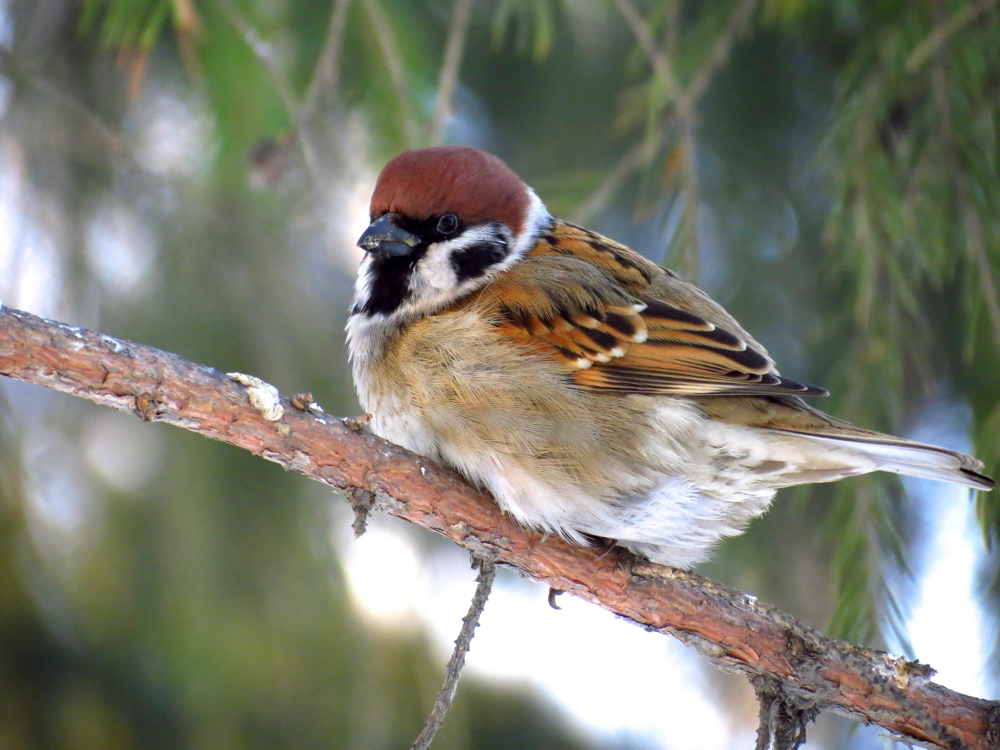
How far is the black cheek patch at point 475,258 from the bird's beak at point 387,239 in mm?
135

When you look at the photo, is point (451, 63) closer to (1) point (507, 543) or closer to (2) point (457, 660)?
(1) point (507, 543)

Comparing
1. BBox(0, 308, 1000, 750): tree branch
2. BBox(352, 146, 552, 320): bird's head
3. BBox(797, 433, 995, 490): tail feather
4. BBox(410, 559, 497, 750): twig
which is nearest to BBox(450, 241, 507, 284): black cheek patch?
BBox(352, 146, 552, 320): bird's head

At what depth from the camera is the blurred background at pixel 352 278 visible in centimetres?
224

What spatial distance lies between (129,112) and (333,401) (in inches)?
45.0

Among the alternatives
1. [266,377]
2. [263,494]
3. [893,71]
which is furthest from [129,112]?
[893,71]

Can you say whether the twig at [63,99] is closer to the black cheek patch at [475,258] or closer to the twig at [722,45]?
the black cheek patch at [475,258]

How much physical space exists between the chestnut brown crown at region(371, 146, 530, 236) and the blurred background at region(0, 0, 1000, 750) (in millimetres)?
119

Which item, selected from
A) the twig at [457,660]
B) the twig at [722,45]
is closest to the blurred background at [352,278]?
the twig at [722,45]

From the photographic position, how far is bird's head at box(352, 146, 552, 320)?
7.62 feet

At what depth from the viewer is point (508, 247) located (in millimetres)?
2492

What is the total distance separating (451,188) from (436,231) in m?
0.12

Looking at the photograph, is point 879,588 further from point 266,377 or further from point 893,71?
point 266,377

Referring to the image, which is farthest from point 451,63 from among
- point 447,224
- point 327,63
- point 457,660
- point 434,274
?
point 457,660

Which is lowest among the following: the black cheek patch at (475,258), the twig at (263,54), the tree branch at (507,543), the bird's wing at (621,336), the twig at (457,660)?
the twig at (457,660)
